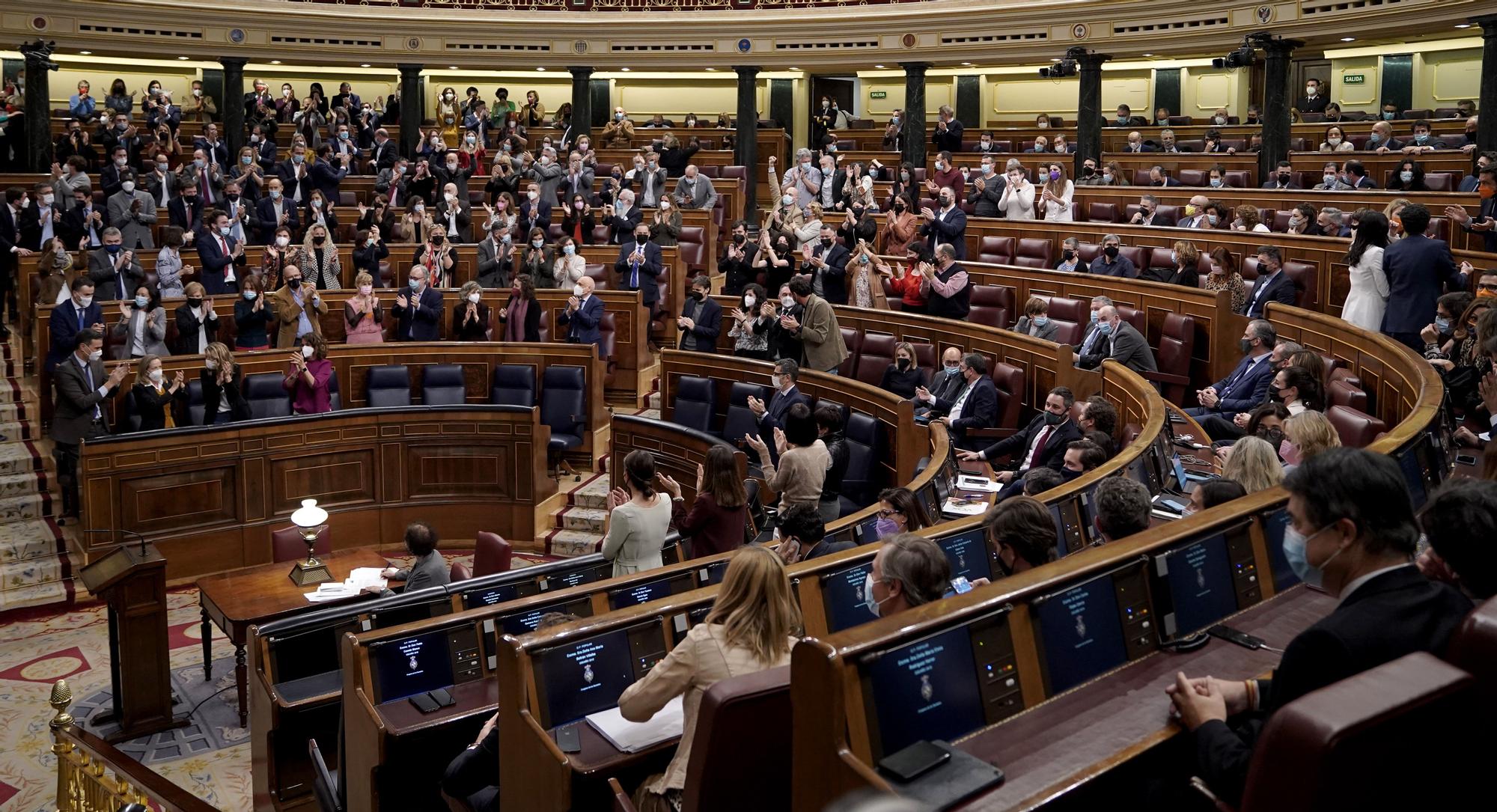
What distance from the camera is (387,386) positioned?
962 centimetres

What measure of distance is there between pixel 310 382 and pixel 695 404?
2717 millimetres

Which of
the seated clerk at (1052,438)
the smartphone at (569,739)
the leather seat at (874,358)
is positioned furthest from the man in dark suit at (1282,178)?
the smartphone at (569,739)

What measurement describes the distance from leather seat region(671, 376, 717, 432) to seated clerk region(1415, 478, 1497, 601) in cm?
685

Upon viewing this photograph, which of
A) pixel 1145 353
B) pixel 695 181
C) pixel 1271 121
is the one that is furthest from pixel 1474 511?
pixel 1271 121

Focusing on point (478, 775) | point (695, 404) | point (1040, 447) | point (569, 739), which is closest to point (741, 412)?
point (695, 404)

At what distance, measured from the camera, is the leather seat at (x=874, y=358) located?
8836mm

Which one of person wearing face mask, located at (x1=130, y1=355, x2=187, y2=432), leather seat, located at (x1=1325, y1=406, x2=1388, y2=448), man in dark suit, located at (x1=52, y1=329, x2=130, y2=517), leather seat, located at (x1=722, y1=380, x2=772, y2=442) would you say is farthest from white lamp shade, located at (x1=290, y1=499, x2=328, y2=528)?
leather seat, located at (x1=1325, y1=406, x2=1388, y2=448)

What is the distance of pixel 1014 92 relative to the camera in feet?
68.6

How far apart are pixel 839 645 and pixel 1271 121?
13286 mm

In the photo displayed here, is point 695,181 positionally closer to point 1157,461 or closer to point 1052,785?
point 1157,461

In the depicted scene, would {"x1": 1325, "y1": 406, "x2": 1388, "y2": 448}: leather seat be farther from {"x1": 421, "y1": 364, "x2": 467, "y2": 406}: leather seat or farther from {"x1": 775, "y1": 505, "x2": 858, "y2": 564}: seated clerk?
→ {"x1": 421, "y1": 364, "x2": 467, "y2": 406}: leather seat

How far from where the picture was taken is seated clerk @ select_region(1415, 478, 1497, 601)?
2.15 metres

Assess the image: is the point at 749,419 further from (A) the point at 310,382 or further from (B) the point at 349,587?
(A) the point at 310,382

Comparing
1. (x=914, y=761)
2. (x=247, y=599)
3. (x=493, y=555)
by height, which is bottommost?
(x=247, y=599)
